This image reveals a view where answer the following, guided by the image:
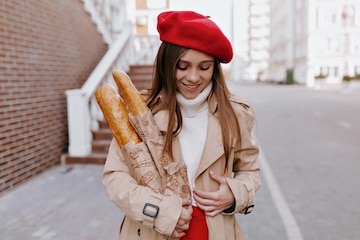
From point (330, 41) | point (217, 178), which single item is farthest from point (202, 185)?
point (330, 41)

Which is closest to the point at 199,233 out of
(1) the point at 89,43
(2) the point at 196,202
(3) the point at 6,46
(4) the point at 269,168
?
(2) the point at 196,202

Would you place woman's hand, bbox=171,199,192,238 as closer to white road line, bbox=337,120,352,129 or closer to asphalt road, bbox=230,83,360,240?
asphalt road, bbox=230,83,360,240

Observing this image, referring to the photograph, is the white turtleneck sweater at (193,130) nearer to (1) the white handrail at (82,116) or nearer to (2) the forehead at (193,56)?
(2) the forehead at (193,56)

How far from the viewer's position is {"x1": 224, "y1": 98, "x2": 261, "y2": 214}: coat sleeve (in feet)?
5.50

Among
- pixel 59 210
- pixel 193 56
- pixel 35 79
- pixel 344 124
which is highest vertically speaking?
pixel 193 56

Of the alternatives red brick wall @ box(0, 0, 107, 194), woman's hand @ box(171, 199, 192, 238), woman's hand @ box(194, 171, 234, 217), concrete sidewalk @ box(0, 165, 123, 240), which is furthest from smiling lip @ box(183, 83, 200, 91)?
red brick wall @ box(0, 0, 107, 194)

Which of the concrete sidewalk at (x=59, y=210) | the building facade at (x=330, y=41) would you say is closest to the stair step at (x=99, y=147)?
the concrete sidewalk at (x=59, y=210)

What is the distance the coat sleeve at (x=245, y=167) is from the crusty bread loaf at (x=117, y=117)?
476 millimetres

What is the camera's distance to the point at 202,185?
1672 mm

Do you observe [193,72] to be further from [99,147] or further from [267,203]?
[99,147]

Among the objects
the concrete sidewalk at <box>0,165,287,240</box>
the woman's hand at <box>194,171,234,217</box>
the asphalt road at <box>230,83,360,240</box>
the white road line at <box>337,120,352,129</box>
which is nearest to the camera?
the woman's hand at <box>194,171,234,217</box>

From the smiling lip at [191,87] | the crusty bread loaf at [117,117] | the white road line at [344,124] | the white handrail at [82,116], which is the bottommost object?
the white road line at [344,124]

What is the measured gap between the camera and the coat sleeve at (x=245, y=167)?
5.50 ft

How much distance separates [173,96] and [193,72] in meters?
0.15
